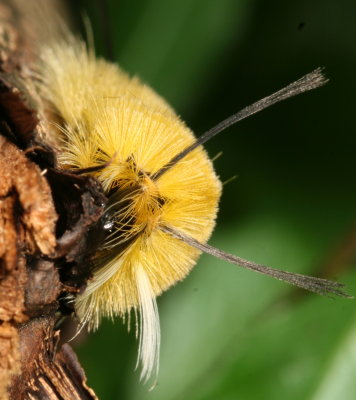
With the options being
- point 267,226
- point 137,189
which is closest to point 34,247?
point 137,189

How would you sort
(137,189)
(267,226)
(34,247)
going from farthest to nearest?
(267,226) < (137,189) < (34,247)

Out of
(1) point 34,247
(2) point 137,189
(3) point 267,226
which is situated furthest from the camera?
(3) point 267,226

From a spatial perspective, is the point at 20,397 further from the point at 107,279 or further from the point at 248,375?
the point at 248,375

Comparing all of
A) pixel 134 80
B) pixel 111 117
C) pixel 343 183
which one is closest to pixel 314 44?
pixel 343 183

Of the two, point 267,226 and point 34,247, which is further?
point 267,226

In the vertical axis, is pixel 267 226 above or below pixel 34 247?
below

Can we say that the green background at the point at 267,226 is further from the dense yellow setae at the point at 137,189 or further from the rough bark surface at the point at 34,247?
the rough bark surface at the point at 34,247

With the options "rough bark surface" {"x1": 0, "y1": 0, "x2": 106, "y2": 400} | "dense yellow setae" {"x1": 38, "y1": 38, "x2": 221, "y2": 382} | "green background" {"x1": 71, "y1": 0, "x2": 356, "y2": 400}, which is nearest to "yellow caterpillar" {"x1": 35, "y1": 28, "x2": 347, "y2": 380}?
"dense yellow setae" {"x1": 38, "y1": 38, "x2": 221, "y2": 382}

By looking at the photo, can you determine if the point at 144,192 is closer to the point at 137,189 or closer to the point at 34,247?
the point at 137,189
